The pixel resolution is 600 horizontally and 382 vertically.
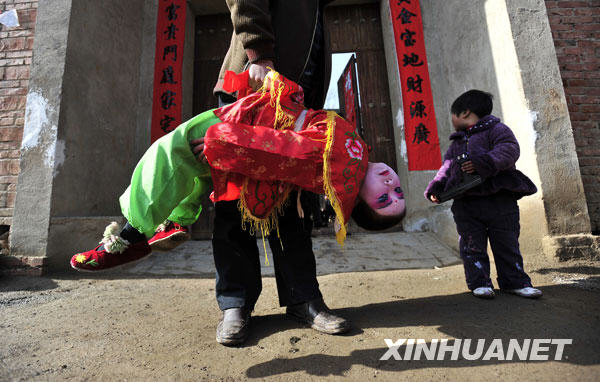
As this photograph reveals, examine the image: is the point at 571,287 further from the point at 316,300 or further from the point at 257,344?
the point at 257,344

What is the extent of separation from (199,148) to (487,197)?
1.64m

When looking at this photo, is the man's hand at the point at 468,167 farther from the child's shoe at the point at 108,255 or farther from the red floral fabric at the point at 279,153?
the child's shoe at the point at 108,255

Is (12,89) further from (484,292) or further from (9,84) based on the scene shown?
(484,292)

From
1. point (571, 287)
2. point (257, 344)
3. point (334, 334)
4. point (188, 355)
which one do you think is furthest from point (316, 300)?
point (571, 287)

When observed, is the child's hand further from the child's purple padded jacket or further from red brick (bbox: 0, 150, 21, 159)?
red brick (bbox: 0, 150, 21, 159)

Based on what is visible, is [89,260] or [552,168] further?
[552,168]

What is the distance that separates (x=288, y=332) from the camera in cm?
137

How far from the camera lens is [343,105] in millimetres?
4949

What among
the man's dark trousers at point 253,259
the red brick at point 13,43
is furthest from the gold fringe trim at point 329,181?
the red brick at point 13,43

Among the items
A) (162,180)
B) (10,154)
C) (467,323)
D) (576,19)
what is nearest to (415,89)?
(576,19)

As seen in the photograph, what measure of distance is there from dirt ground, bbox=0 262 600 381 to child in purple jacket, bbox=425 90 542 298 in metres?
0.14

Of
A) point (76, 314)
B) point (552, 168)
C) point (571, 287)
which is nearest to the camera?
point (76, 314)

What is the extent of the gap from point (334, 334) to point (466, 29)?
3.55m

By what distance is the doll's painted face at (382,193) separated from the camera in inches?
48.0
